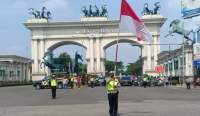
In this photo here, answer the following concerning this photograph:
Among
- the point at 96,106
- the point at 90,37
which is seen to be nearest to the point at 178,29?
the point at 90,37

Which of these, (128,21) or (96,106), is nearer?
(128,21)

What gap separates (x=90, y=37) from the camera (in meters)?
111

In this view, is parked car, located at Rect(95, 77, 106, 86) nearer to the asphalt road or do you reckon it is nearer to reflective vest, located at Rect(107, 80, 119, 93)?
the asphalt road

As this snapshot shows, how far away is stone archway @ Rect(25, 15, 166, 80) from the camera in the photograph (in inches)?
4331

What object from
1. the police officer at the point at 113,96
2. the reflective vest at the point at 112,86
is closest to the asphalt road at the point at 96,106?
the police officer at the point at 113,96

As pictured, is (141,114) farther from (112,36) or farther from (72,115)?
(112,36)

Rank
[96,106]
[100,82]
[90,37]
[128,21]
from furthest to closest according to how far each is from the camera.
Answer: [90,37]
[100,82]
[96,106]
[128,21]

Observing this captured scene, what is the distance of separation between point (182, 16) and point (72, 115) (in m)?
66.2

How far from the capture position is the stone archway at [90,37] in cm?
11000

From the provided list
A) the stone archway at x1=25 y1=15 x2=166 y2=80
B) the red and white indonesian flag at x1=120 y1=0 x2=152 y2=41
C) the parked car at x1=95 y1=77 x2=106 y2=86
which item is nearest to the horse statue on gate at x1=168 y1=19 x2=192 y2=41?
the stone archway at x1=25 y1=15 x2=166 y2=80

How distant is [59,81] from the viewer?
2564 inches

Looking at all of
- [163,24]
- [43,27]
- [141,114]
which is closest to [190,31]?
[163,24]

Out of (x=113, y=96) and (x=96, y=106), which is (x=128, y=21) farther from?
(x=113, y=96)

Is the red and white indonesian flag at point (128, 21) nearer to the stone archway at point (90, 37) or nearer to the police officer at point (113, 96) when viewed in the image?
the police officer at point (113, 96)
